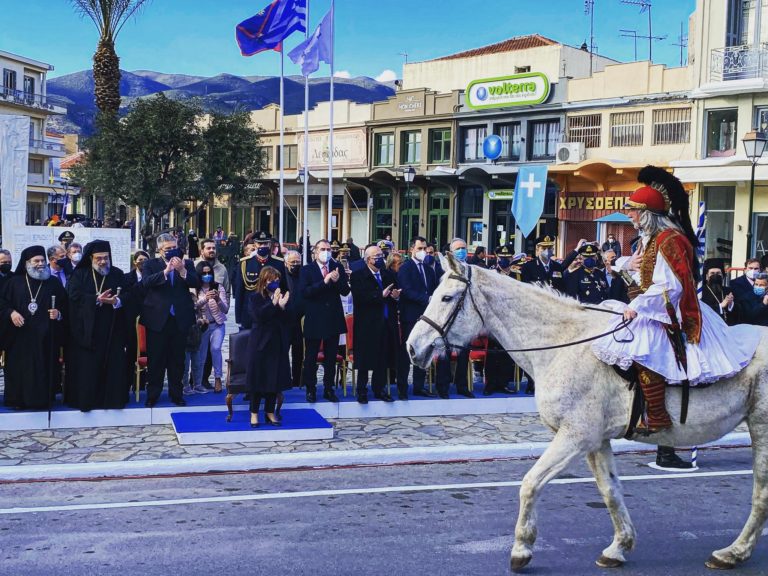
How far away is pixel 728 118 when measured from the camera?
31156mm

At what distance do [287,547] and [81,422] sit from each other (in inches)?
196

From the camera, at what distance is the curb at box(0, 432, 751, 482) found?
8492mm

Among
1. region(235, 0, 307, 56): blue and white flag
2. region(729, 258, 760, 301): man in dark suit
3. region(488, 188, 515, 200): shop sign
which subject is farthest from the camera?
region(488, 188, 515, 200): shop sign

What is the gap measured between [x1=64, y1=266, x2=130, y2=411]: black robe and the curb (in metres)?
1.90

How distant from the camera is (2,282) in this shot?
1082 centimetres

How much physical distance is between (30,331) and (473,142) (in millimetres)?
31757

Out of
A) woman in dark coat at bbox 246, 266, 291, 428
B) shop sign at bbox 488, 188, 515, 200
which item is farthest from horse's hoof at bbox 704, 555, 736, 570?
shop sign at bbox 488, 188, 515, 200

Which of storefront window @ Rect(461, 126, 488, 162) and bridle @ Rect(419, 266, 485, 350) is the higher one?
storefront window @ Rect(461, 126, 488, 162)

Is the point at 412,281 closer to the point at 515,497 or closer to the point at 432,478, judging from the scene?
the point at 432,478

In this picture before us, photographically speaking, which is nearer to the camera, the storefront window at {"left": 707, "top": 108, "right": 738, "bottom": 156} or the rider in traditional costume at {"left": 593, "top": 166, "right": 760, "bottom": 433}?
the rider in traditional costume at {"left": 593, "top": 166, "right": 760, "bottom": 433}

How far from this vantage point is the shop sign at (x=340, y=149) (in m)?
45.1

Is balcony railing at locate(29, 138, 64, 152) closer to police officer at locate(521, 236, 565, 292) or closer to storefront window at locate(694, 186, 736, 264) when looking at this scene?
storefront window at locate(694, 186, 736, 264)

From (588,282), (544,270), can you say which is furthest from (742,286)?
(544,270)

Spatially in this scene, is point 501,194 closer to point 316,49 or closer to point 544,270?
point 316,49
